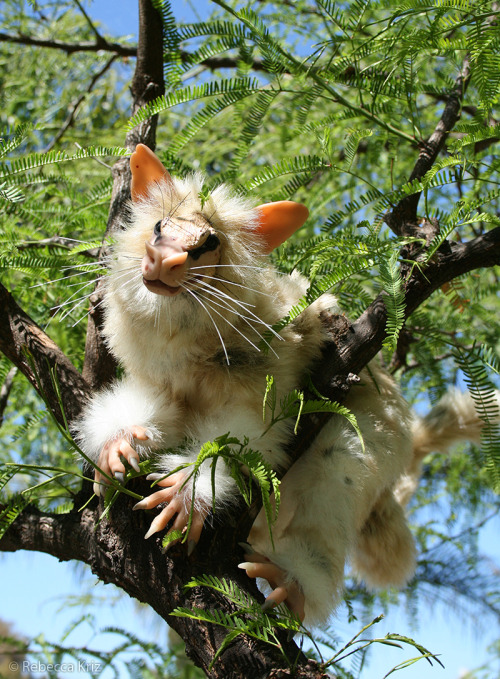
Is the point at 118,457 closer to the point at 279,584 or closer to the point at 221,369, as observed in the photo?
the point at 221,369

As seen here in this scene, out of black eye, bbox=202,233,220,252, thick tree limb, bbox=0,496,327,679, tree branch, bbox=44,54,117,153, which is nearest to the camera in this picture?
thick tree limb, bbox=0,496,327,679

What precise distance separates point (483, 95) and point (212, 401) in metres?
1.50

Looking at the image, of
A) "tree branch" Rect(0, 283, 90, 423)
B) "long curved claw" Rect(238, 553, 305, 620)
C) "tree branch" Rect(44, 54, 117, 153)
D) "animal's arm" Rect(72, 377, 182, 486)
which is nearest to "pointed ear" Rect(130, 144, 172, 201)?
"tree branch" Rect(0, 283, 90, 423)

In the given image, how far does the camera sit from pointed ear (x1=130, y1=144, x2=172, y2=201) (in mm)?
2619

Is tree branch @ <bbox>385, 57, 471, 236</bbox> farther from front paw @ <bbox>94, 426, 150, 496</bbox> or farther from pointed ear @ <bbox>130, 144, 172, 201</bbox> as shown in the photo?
front paw @ <bbox>94, 426, 150, 496</bbox>

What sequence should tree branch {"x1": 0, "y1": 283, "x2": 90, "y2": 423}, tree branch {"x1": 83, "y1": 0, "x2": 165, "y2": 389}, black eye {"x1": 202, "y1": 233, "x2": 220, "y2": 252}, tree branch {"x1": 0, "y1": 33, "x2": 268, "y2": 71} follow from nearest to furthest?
black eye {"x1": 202, "y1": 233, "x2": 220, "y2": 252}
tree branch {"x1": 0, "y1": 283, "x2": 90, "y2": 423}
tree branch {"x1": 83, "y1": 0, "x2": 165, "y2": 389}
tree branch {"x1": 0, "y1": 33, "x2": 268, "y2": 71}

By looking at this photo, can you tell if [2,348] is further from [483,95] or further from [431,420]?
[431,420]

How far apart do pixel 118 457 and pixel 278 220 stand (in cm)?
112

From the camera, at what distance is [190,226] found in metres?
2.38

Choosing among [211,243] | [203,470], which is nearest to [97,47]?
[211,243]

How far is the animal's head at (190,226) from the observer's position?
227 centimetres

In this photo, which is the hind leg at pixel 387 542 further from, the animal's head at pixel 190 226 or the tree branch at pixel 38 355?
the tree branch at pixel 38 355

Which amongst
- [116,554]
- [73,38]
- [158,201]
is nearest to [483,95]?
[158,201]

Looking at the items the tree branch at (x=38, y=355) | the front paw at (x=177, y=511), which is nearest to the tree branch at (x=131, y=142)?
the tree branch at (x=38, y=355)
